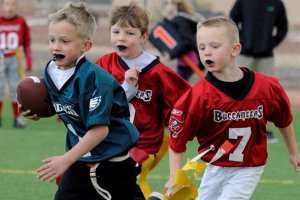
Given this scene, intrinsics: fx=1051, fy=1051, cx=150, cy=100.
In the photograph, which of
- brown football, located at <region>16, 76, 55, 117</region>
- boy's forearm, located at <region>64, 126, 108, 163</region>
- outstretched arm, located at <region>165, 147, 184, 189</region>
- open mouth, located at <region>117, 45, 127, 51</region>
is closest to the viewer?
boy's forearm, located at <region>64, 126, 108, 163</region>

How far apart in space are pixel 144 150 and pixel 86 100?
1.62 m

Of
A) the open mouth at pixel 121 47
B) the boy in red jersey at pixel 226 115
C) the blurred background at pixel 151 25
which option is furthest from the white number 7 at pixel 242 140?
the blurred background at pixel 151 25

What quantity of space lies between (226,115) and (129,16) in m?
1.37

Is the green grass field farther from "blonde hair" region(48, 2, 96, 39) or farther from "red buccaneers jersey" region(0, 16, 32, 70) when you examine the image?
"blonde hair" region(48, 2, 96, 39)

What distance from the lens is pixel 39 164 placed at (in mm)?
10289

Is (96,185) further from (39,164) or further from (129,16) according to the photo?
(39,164)

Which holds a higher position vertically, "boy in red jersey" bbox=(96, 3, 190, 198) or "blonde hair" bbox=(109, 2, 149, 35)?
"blonde hair" bbox=(109, 2, 149, 35)

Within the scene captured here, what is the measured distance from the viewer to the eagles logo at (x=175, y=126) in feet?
21.0

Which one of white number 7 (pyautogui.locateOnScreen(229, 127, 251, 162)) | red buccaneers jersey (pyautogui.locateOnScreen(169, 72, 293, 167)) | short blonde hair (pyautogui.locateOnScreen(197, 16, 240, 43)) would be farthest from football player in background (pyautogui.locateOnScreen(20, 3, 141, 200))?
short blonde hair (pyautogui.locateOnScreen(197, 16, 240, 43))

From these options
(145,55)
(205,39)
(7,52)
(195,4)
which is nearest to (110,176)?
(205,39)

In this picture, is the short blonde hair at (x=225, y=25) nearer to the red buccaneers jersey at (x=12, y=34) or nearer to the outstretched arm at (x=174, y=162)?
the outstretched arm at (x=174, y=162)

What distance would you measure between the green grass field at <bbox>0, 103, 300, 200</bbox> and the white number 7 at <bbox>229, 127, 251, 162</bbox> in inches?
94.2

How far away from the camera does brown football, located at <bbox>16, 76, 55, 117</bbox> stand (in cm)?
620

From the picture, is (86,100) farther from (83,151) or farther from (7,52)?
(7,52)
